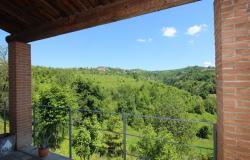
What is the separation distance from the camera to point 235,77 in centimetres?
167

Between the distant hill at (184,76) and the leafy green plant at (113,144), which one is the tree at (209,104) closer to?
the distant hill at (184,76)

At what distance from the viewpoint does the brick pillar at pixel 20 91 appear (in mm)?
3789

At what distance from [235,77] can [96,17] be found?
2010 millimetres

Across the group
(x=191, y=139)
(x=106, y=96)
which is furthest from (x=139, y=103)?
(x=191, y=139)

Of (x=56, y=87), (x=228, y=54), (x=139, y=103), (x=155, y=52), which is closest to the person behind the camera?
(x=228, y=54)

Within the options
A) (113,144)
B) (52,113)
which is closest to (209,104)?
(113,144)

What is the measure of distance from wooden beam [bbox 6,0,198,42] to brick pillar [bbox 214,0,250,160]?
0.64 m

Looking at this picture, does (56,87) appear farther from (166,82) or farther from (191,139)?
(166,82)

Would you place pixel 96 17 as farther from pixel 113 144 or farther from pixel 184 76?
pixel 184 76

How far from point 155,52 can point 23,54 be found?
136ft

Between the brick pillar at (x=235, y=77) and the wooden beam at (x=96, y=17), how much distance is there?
0.64m

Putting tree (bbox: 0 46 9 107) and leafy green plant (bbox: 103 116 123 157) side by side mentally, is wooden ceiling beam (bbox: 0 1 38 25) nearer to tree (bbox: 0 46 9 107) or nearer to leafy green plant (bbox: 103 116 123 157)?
tree (bbox: 0 46 9 107)

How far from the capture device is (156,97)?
3528cm

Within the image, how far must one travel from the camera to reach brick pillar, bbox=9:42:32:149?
3.79 metres
